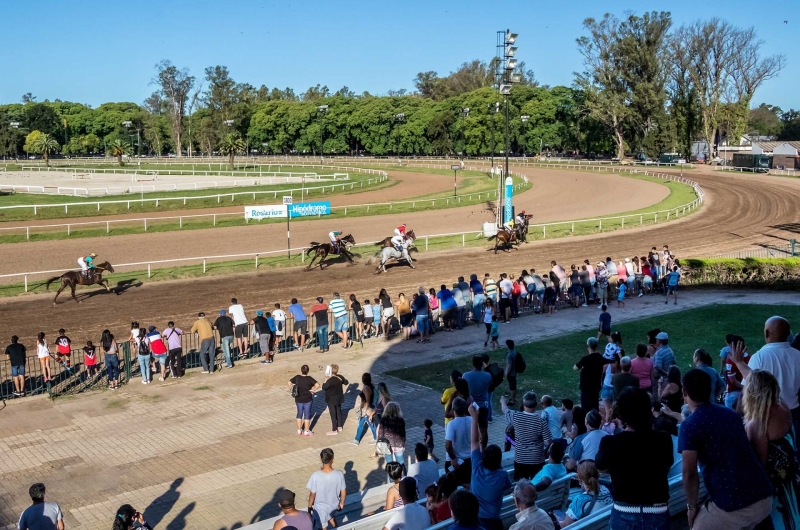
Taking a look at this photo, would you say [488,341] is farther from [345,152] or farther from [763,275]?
[345,152]

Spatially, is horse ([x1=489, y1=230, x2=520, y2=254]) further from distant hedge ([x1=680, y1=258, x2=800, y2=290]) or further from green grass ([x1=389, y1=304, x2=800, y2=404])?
green grass ([x1=389, y1=304, x2=800, y2=404])

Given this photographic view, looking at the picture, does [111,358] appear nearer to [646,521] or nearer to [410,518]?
[410,518]

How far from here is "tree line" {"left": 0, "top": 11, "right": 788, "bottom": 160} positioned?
8469 centimetres

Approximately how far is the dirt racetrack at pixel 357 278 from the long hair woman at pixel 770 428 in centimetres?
1696

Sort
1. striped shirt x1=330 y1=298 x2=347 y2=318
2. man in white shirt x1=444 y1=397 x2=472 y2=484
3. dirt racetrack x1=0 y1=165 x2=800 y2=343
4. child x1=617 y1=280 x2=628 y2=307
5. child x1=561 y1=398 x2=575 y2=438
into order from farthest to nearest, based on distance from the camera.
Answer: child x1=617 y1=280 x2=628 y2=307 < dirt racetrack x1=0 y1=165 x2=800 y2=343 < striped shirt x1=330 y1=298 x2=347 y2=318 < child x1=561 y1=398 x2=575 y2=438 < man in white shirt x1=444 y1=397 x2=472 y2=484

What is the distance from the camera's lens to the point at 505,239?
3094cm

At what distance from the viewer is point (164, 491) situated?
10.2 meters

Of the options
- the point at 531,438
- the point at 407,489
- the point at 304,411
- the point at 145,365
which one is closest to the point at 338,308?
the point at 145,365

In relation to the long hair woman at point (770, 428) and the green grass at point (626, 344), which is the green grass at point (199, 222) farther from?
the long hair woman at point (770, 428)

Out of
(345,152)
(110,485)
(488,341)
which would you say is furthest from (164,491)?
(345,152)

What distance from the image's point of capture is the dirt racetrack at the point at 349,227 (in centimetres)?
2925

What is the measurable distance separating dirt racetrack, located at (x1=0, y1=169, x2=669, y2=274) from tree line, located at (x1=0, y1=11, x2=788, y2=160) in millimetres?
13221

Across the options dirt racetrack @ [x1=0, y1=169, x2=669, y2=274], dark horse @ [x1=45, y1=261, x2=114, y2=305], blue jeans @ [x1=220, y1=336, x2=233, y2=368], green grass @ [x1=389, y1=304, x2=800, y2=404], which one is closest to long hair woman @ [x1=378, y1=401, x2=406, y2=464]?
green grass @ [x1=389, y1=304, x2=800, y2=404]

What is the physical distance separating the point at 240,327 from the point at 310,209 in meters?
19.9
